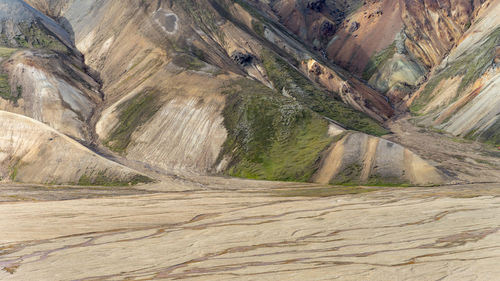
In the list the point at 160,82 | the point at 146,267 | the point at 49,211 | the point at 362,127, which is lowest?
the point at 49,211

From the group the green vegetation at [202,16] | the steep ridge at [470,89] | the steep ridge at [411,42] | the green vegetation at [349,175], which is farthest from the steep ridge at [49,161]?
the steep ridge at [411,42]

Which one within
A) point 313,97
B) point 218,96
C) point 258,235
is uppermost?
point 313,97

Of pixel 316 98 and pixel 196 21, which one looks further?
pixel 196 21

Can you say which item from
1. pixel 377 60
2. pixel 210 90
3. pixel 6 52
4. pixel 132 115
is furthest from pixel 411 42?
pixel 6 52

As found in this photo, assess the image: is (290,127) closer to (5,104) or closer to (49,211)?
(49,211)

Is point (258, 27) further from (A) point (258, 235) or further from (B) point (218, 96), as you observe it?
(A) point (258, 235)

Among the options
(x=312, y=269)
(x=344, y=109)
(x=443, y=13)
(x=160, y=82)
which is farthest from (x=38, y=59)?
(x=443, y=13)

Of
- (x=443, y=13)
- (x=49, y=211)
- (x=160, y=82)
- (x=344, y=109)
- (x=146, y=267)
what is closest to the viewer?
(x=146, y=267)

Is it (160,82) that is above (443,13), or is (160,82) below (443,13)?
below
